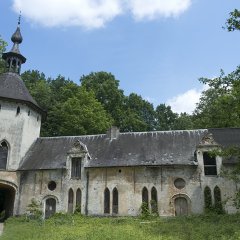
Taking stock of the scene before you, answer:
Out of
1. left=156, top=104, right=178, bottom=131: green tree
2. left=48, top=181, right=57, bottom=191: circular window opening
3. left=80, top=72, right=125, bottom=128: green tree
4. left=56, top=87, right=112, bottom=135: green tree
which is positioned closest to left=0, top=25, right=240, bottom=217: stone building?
left=48, top=181, right=57, bottom=191: circular window opening

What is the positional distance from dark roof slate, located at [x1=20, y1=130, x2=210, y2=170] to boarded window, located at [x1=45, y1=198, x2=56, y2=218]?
2819mm

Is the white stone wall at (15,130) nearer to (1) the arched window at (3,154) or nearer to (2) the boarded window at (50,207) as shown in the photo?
(1) the arched window at (3,154)

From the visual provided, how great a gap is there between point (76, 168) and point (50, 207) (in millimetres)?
3882

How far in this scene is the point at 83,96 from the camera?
4503 centimetres

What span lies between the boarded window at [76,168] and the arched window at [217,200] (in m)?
11.1

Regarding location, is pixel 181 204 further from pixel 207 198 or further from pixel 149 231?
pixel 149 231

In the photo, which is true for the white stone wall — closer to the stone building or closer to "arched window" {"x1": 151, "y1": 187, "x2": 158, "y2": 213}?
the stone building

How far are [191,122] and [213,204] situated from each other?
2760cm

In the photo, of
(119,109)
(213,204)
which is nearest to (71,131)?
(119,109)

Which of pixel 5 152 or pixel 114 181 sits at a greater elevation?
pixel 5 152

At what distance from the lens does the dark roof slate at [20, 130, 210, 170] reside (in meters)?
27.4

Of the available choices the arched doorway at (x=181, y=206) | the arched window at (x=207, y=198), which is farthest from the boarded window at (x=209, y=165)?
the arched doorway at (x=181, y=206)

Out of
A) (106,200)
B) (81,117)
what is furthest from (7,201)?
(81,117)

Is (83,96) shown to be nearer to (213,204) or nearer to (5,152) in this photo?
(5,152)
